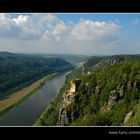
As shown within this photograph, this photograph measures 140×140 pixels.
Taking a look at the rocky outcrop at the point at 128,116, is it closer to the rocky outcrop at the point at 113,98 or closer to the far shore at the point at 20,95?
the rocky outcrop at the point at 113,98

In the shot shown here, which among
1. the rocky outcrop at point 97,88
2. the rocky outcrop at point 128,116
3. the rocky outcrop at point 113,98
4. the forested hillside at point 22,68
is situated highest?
the forested hillside at point 22,68

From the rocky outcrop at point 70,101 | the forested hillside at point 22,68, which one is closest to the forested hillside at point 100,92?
the rocky outcrop at point 70,101

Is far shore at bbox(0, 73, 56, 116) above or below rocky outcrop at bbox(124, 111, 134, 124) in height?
above

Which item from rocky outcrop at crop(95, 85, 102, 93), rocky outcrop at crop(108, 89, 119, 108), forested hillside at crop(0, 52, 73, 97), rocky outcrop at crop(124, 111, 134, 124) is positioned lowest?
rocky outcrop at crop(124, 111, 134, 124)

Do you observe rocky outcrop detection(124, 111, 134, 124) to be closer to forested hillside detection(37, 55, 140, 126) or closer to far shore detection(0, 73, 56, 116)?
forested hillside detection(37, 55, 140, 126)

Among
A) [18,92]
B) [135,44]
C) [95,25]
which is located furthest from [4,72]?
[135,44]

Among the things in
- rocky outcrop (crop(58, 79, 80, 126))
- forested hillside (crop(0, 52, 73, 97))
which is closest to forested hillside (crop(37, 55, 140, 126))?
rocky outcrop (crop(58, 79, 80, 126))
